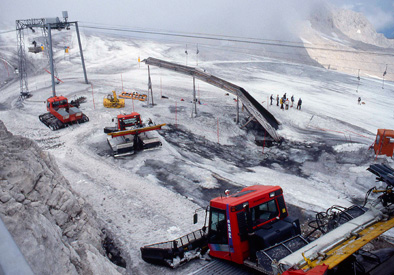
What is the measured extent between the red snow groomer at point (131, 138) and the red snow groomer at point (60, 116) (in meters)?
4.09

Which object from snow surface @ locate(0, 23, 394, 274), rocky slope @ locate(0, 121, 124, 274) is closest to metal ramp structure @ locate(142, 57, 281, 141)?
snow surface @ locate(0, 23, 394, 274)

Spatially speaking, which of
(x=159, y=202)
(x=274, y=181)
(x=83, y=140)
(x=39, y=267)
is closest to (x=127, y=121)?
(x=83, y=140)

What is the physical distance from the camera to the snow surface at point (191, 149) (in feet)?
38.1

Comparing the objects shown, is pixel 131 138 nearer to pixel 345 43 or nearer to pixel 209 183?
pixel 209 183

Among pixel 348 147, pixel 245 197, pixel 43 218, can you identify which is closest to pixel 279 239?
pixel 245 197

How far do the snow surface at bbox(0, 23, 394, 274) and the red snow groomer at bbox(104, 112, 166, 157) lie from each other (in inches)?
23.0

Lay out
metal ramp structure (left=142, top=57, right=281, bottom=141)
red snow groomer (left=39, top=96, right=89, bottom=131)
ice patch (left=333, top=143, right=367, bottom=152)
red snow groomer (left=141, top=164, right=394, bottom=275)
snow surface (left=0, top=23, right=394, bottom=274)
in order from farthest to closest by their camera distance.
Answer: metal ramp structure (left=142, top=57, right=281, bottom=141)
red snow groomer (left=39, top=96, right=89, bottom=131)
ice patch (left=333, top=143, right=367, bottom=152)
snow surface (left=0, top=23, right=394, bottom=274)
red snow groomer (left=141, top=164, right=394, bottom=275)

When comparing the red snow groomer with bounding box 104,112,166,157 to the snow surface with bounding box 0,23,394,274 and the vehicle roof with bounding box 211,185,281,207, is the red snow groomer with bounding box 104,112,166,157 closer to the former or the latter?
the snow surface with bounding box 0,23,394,274

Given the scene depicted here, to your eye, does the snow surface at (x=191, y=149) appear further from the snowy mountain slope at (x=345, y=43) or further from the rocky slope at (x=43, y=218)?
the snowy mountain slope at (x=345, y=43)

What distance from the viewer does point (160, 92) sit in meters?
29.5

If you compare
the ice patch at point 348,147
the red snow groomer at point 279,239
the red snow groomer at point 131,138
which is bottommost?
the ice patch at point 348,147

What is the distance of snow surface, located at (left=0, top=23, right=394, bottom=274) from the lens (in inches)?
457

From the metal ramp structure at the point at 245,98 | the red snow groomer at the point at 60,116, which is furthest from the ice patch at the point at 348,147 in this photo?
the red snow groomer at the point at 60,116

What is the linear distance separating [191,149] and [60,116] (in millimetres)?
8999
